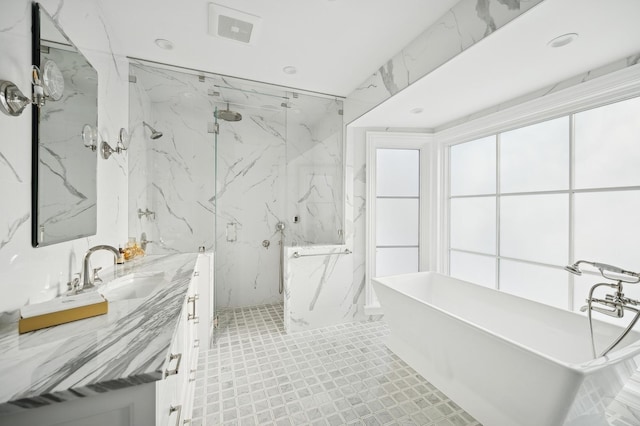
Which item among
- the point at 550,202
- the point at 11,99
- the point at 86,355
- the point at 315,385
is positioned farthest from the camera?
the point at 550,202

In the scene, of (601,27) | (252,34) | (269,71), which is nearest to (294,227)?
(269,71)

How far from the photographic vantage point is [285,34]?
1907 mm

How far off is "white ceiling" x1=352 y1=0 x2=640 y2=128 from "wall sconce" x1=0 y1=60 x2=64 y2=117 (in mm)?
2157

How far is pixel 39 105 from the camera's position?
41.3 inches

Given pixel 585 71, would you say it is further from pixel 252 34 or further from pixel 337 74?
pixel 252 34

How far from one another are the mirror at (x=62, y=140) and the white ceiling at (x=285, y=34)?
23.7 inches

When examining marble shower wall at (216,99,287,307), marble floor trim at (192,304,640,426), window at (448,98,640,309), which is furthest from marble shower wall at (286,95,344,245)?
window at (448,98,640,309)

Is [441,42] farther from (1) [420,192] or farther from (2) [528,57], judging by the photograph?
(1) [420,192]

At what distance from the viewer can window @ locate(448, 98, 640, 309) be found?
1757mm

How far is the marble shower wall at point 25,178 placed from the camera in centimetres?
91

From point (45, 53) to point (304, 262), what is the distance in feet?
7.59

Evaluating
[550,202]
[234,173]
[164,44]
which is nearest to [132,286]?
[234,173]

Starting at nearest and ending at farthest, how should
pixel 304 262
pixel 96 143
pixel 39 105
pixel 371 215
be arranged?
pixel 39 105, pixel 96 143, pixel 304 262, pixel 371 215

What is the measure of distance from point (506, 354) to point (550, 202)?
151 centimetres
